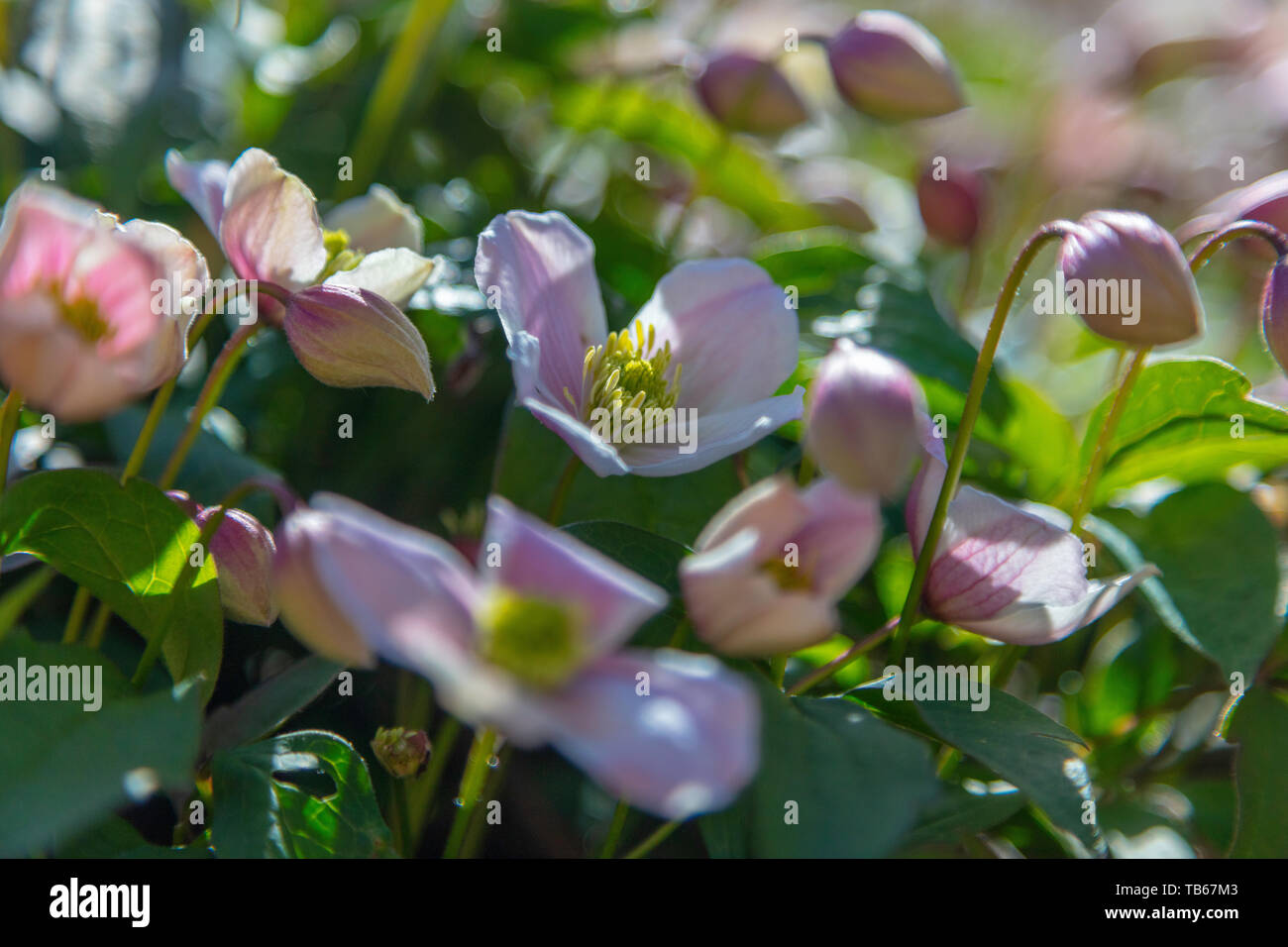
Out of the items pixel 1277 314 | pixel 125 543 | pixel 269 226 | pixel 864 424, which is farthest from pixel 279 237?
pixel 1277 314

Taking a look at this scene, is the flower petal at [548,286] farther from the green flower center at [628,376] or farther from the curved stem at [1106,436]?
the curved stem at [1106,436]

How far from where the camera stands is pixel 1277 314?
0.35 m

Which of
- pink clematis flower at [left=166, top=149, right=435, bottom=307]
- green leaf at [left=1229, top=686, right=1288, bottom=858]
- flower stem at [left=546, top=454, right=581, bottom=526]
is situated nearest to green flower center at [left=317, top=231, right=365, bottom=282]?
pink clematis flower at [left=166, top=149, right=435, bottom=307]

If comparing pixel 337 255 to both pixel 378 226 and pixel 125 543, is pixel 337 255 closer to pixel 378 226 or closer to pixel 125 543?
pixel 378 226

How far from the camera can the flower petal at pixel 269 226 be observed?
1.14 ft

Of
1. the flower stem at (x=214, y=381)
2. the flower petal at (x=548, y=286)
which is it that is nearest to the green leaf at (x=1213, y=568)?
the flower petal at (x=548, y=286)

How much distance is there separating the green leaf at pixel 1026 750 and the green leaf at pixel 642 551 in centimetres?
8

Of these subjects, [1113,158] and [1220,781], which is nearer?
[1220,781]

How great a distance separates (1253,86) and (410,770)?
0.79m

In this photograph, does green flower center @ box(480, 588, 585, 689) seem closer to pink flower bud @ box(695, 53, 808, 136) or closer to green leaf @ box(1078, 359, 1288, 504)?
green leaf @ box(1078, 359, 1288, 504)

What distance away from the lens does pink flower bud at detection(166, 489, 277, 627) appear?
1.05 feet
